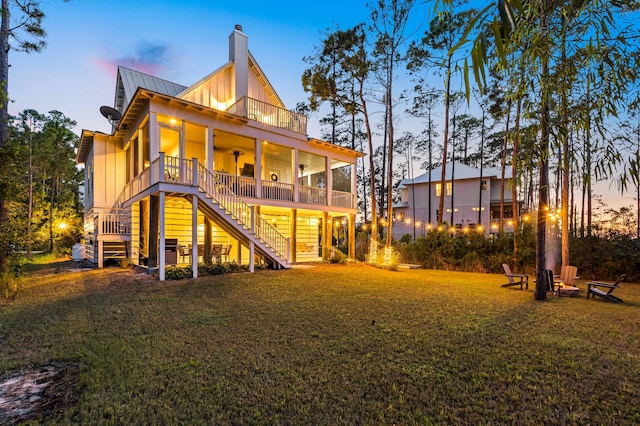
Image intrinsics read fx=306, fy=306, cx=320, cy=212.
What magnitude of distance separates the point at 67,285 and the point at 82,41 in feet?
37.3

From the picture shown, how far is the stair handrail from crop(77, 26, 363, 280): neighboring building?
0.04 m

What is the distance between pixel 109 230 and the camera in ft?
40.3

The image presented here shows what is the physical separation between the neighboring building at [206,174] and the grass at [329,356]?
378 centimetres

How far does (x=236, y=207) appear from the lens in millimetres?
10867

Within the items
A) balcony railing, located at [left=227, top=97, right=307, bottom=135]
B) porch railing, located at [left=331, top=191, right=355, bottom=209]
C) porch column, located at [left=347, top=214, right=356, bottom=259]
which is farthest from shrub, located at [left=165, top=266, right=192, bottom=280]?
porch column, located at [left=347, top=214, right=356, bottom=259]

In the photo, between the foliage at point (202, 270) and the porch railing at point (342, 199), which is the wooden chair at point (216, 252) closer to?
the foliage at point (202, 270)

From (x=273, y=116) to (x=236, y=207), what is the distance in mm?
5441

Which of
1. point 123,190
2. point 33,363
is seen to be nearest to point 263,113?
point 123,190

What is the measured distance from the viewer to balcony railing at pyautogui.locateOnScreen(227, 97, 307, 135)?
1373 cm

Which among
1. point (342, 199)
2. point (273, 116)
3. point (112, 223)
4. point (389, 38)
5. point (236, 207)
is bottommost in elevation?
point (112, 223)

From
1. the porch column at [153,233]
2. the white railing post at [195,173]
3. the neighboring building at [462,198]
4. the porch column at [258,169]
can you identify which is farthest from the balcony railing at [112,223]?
the neighboring building at [462,198]

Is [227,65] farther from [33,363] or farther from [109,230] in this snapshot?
[33,363]

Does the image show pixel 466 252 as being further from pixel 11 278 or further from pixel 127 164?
pixel 127 164

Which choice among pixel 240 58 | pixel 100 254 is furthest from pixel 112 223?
pixel 240 58
